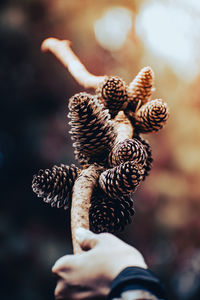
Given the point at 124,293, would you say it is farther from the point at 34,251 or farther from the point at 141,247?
the point at 141,247

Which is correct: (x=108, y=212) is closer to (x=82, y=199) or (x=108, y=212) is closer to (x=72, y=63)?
(x=82, y=199)

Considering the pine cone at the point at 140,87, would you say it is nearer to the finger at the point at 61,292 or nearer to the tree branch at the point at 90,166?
the tree branch at the point at 90,166

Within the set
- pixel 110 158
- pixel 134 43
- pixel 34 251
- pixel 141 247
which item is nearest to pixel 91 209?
pixel 110 158

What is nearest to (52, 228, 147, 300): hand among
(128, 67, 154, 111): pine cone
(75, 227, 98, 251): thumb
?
(75, 227, 98, 251): thumb

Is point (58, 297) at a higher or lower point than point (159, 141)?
lower

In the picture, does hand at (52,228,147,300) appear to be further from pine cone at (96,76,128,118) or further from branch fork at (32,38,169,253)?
pine cone at (96,76,128,118)

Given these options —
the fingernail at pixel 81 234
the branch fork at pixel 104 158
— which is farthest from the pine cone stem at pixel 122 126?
the fingernail at pixel 81 234

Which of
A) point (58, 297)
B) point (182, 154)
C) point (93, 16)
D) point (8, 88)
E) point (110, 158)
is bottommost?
point (58, 297)

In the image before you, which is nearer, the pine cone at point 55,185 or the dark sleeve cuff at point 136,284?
the dark sleeve cuff at point 136,284
